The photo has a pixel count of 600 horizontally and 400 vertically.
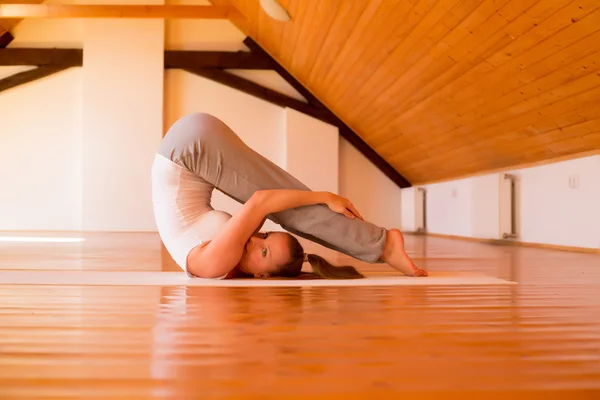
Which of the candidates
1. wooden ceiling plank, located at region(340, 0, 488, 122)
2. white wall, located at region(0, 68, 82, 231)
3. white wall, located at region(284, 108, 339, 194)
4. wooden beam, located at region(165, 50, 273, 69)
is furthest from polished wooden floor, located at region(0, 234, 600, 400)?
white wall, located at region(0, 68, 82, 231)

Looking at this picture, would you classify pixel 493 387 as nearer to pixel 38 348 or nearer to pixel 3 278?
pixel 38 348

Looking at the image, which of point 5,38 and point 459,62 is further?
point 5,38

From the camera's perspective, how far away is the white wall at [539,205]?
14.6ft

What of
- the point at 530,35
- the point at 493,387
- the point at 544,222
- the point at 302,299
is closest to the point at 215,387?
the point at 493,387

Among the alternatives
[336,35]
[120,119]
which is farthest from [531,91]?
[120,119]

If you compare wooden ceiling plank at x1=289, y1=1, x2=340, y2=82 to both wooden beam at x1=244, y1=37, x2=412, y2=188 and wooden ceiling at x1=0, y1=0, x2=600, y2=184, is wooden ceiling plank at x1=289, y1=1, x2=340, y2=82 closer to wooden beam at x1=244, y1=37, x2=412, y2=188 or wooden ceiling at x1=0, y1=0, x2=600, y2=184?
wooden ceiling at x1=0, y1=0, x2=600, y2=184

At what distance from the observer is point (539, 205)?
5.19m

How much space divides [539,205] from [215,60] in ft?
16.1

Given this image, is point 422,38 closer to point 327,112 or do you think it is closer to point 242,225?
point 242,225

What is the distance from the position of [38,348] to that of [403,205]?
26.4ft

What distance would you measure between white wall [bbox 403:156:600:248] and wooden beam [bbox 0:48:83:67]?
201 inches

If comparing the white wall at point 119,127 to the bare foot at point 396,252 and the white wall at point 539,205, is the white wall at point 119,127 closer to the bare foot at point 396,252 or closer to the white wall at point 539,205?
the white wall at point 539,205

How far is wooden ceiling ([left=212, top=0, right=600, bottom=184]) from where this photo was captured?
3.62 metres

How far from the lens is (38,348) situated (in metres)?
1.18
